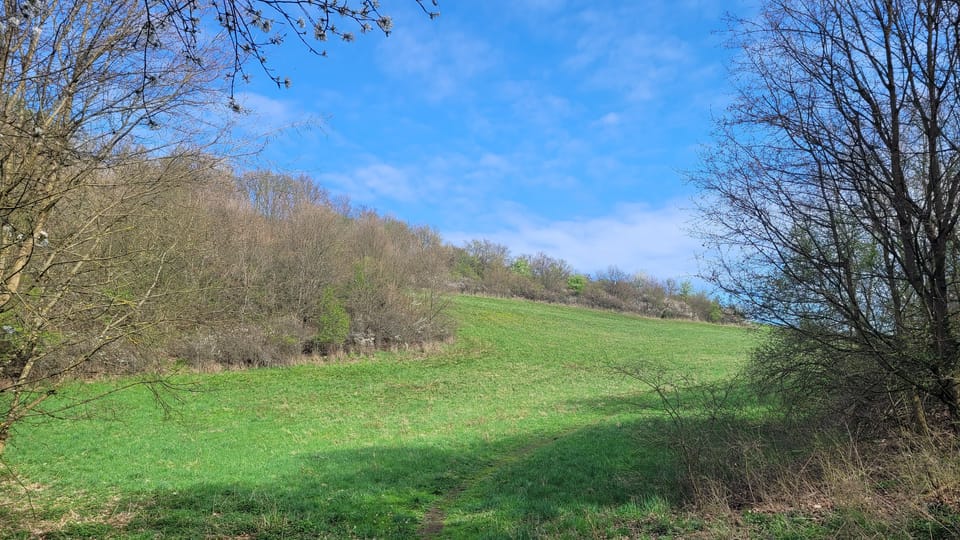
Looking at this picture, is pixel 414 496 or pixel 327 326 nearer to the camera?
pixel 414 496

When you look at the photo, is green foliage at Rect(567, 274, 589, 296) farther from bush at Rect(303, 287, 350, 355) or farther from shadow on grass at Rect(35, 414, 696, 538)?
shadow on grass at Rect(35, 414, 696, 538)

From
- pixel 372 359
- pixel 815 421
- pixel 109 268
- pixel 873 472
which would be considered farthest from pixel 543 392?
pixel 109 268

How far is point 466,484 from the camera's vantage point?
10383 millimetres

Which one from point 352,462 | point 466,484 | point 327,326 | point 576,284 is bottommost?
point 352,462

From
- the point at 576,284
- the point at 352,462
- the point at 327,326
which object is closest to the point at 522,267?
the point at 576,284

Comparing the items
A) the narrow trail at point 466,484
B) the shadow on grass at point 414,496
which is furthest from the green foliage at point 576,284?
the shadow on grass at point 414,496

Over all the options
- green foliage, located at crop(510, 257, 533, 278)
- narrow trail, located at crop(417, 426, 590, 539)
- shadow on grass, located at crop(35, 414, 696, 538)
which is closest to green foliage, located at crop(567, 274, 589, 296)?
green foliage, located at crop(510, 257, 533, 278)

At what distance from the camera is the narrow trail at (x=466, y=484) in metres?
7.61

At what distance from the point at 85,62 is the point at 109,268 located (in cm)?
292

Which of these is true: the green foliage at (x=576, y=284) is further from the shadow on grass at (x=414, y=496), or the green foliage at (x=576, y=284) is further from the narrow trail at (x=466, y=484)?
the shadow on grass at (x=414, y=496)

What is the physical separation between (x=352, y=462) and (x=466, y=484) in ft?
11.0

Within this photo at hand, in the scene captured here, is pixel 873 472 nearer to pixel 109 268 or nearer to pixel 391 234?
pixel 109 268

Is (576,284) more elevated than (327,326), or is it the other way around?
(576,284)

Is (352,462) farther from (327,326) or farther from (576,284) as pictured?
(576,284)
